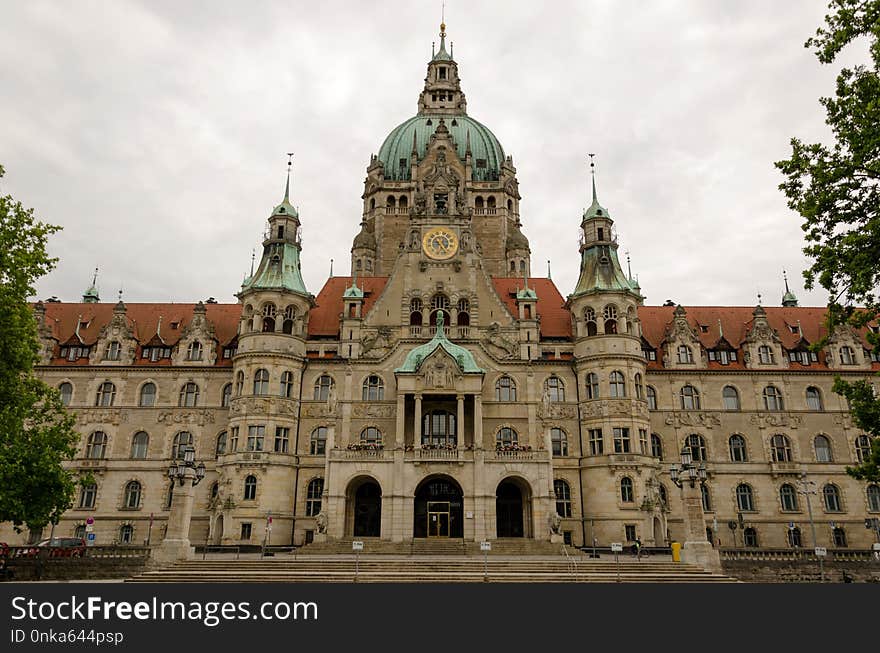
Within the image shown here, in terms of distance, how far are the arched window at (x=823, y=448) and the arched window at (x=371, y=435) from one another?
32.4 meters

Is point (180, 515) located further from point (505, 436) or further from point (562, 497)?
point (562, 497)

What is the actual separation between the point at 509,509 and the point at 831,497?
934 inches

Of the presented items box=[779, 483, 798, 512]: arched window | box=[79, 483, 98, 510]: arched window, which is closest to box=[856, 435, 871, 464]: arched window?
box=[779, 483, 798, 512]: arched window

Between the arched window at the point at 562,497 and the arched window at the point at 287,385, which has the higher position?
the arched window at the point at 287,385

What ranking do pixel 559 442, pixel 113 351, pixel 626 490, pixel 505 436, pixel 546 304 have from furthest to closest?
pixel 546 304
pixel 113 351
pixel 559 442
pixel 505 436
pixel 626 490

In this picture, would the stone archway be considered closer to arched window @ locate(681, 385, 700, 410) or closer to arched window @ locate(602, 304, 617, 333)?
arched window @ locate(602, 304, 617, 333)

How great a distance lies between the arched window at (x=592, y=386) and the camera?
46.7 metres

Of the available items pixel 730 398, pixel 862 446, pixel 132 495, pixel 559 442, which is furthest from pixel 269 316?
pixel 862 446

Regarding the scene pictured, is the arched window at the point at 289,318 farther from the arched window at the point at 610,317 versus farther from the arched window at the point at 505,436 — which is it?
the arched window at the point at 610,317

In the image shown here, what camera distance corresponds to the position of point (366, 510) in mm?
44219

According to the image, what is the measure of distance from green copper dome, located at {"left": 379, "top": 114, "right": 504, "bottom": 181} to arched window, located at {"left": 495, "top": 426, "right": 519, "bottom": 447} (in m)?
32.9

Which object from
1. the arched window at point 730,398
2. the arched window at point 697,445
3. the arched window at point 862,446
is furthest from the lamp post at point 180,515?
the arched window at point 862,446
